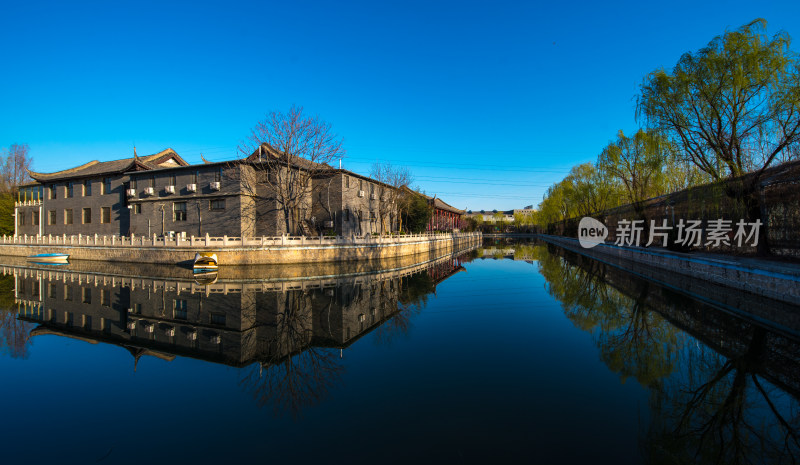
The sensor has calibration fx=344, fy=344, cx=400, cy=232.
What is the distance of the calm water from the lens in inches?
132

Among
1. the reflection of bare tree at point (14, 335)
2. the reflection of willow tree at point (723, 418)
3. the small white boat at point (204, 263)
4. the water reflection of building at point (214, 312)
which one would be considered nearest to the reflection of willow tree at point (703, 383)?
the reflection of willow tree at point (723, 418)

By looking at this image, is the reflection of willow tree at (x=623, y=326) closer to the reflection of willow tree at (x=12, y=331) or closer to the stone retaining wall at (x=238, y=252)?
the reflection of willow tree at (x=12, y=331)

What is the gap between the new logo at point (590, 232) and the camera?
32344mm

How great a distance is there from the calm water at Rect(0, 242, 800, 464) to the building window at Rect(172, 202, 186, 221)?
48.7ft

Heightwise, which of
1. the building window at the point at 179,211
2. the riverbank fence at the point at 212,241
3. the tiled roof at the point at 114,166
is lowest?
the riverbank fence at the point at 212,241

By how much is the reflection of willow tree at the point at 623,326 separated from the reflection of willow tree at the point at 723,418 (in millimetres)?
472

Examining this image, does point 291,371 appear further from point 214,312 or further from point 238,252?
point 238,252

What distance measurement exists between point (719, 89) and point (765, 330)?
8903 millimetres

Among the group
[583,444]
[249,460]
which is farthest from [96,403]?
[583,444]

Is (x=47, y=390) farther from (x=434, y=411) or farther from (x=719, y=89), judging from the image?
(x=719, y=89)

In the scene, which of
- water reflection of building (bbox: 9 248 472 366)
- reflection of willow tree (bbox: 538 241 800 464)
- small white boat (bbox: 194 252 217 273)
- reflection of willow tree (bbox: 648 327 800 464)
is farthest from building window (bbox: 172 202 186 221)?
reflection of willow tree (bbox: 648 327 800 464)

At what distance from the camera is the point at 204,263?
17000 millimetres

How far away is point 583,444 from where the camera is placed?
10.8 feet

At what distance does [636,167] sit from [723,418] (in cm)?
2274
